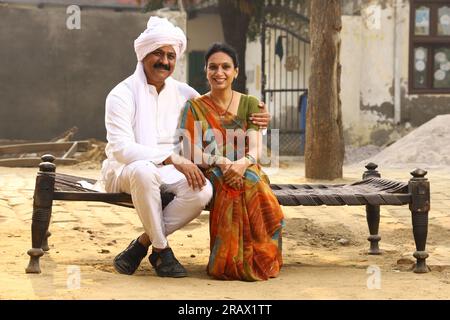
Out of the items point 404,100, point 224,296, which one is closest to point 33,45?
point 404,100

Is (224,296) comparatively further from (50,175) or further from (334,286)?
(50,175)

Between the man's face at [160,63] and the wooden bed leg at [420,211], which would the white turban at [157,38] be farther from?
the wooden bed leg at [420,211]

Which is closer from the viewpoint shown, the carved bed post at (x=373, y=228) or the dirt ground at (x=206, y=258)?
the dirt ground at (x=206, y=258)

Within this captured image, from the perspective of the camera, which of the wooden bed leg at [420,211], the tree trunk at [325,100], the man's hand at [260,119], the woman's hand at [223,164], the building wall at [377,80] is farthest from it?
the building wall at [377,80]

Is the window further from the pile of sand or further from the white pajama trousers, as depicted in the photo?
the white pajama trousers

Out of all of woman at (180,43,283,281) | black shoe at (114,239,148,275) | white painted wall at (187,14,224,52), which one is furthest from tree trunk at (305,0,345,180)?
white painted wall at (187,14,224,52)

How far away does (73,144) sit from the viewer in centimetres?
1448

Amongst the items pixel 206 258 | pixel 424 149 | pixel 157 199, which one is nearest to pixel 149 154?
pixel 157 199

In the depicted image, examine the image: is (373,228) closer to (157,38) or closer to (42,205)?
(157,38)

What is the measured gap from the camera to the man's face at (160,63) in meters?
5.85

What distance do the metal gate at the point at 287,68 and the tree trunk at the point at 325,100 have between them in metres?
4.56

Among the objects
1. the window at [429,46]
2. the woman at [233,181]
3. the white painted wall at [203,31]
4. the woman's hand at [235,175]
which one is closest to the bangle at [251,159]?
the woman at [233,181]

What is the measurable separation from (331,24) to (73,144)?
504 cm

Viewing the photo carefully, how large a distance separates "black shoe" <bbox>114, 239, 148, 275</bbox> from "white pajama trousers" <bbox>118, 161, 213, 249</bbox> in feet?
0.46
